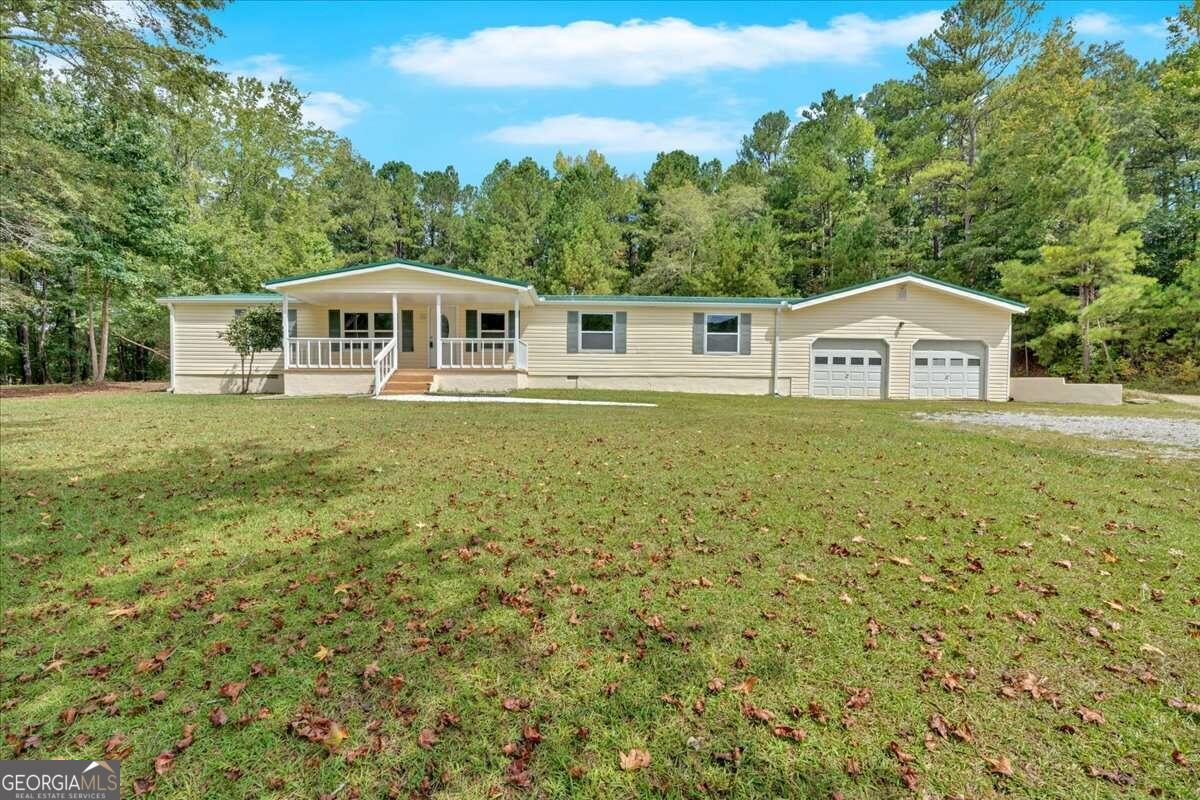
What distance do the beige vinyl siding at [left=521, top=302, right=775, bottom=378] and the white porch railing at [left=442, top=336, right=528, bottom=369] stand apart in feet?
2.94

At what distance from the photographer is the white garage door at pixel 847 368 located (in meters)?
18.9

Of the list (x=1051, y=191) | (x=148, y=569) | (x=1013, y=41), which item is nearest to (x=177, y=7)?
(x=148, y=569)

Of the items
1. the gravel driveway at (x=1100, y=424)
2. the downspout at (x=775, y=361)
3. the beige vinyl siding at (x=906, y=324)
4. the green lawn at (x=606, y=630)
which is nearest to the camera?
the green lawn at (x=606, y=630)

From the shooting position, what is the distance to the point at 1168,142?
25484 mm

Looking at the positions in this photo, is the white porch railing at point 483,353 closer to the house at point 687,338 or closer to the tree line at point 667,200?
Answer: the house at point 687,338

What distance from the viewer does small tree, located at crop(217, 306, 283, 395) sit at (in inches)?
666

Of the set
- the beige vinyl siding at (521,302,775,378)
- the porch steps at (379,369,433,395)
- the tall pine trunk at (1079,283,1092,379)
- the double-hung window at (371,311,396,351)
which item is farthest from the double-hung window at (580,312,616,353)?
the tall pine trunk at (1079,283,1092,379)

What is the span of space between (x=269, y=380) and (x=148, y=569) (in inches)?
643

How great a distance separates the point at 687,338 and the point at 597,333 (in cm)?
298

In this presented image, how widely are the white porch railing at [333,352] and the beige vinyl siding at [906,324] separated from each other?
1303cm

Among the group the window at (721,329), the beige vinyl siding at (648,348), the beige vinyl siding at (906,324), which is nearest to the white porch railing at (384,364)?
the beige vinyl siding at (648,348)

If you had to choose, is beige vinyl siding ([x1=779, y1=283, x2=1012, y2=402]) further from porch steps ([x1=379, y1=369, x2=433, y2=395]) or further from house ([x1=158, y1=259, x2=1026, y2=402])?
porch steps ([x1=379, y1=369, x2=433, y2=395])

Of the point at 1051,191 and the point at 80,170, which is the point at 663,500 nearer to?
the point at 80,170

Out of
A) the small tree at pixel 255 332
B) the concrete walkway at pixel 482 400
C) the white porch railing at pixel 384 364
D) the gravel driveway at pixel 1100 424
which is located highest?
the small tree at pixel 255 332
